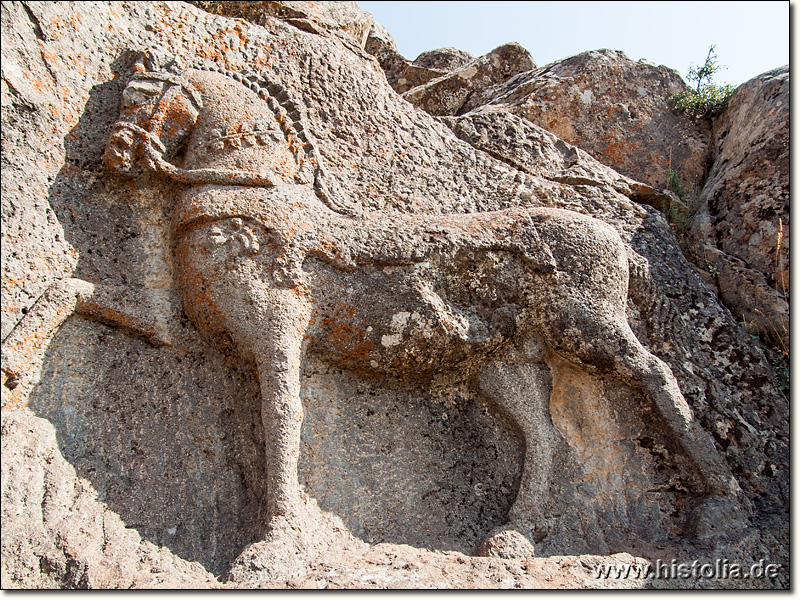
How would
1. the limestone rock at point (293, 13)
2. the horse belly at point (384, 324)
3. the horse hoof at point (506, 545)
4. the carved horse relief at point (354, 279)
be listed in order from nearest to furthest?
the horse hoof at point (506, 545), the carved horse relief at point (354, 279), the horse belly at point (384, 324), the limestone rock at point (293, 13)

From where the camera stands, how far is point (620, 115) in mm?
6102

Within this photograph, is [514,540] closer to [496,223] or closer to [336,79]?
[496,223]

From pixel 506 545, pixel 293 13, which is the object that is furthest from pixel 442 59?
pixel 506 545

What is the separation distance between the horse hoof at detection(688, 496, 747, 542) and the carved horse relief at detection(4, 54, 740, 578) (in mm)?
17

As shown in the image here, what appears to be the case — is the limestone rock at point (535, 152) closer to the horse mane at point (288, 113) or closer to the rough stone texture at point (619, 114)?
the rough stone texture at point (619, 114)

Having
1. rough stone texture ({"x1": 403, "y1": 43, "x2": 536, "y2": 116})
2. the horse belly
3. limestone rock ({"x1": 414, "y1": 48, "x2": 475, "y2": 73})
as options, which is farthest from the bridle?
limestone rock ({"x1": 414, "y1": 48, "x2": 475, "y2": 73})

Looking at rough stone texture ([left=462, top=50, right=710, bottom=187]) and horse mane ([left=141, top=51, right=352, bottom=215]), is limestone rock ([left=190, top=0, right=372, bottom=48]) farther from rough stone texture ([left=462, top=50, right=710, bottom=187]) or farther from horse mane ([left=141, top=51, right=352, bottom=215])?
rough stone texture ([left=462, top=50, right=710, bottom=187])

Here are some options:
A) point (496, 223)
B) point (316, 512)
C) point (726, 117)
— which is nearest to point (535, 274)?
point (496, 223)

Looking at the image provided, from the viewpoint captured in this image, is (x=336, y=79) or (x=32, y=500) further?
(x=336, y=79)

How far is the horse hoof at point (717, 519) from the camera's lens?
362 centimetres

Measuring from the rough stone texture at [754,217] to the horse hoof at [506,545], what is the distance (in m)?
2.28

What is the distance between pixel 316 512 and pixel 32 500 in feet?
4.02

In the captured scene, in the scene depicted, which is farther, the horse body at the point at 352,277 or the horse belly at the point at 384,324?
the horse belly at the point at 384,324

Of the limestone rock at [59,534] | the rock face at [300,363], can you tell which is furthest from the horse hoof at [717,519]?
the limestone rock at [59,534]
